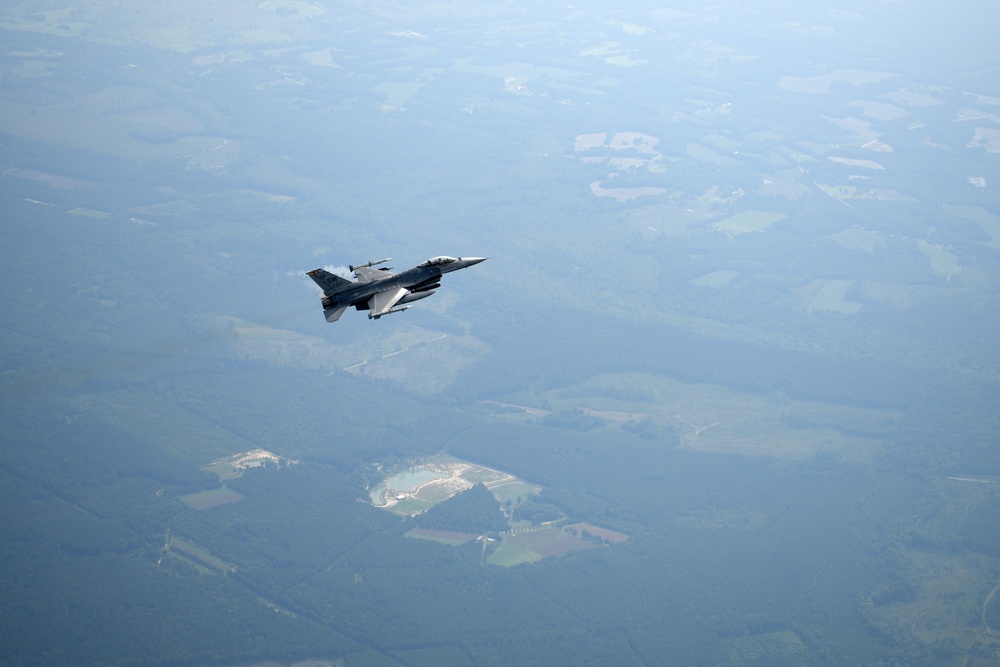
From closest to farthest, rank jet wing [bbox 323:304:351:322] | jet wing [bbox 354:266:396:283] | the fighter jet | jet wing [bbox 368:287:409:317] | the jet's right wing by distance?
jet wing [bbox 368:287:409:317]
the jet's right wing
the fighter jet
jet wing [bbox 323:304:351:322]
jet wing [bbox 354:266:396:283]

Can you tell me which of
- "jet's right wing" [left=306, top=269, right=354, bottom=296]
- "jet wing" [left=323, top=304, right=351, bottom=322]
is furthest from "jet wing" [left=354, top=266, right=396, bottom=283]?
"jet wing" [left=323, top=304, right=351, bottom=322]

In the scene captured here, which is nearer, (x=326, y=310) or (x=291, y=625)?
(x=326, y=310)

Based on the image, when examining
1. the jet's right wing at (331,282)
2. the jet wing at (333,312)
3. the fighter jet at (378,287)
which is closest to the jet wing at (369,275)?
the fighter jet at (378,287)

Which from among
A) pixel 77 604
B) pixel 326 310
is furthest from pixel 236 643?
pixel 326 310

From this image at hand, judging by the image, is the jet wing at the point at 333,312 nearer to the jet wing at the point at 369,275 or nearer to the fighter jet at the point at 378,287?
the fighter jet at the point at 378,287

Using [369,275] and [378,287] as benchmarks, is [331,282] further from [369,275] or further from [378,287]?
[378,287]

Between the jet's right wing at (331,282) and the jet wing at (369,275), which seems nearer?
the jet's right wing at (331,282)

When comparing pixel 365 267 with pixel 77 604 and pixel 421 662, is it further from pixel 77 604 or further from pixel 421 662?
pixel 77 604

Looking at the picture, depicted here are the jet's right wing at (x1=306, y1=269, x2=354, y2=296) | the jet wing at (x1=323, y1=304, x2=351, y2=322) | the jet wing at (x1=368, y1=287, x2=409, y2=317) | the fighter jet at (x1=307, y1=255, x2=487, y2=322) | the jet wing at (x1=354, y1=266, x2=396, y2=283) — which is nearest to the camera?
the jet wing at (x1=368, y1=287, x2=409, y2=317)

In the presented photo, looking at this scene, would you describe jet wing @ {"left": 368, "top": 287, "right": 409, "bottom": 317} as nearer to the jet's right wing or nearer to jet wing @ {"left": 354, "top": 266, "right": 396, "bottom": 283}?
jet wing @ {"left": 354, "top": 266, "right": 396, "bottom": 283}
